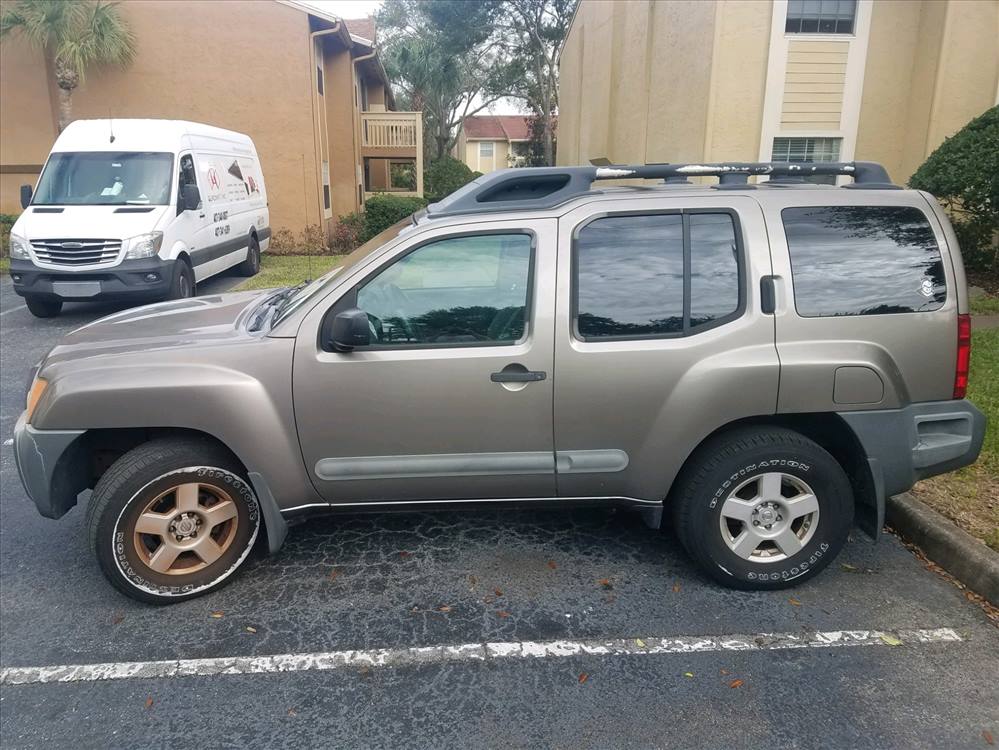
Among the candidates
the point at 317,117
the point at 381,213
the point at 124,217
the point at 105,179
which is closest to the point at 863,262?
the point at 124,217

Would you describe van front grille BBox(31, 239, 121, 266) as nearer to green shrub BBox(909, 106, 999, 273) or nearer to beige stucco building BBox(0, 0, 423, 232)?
beige stucco building BBox(0, 0, 423, 232)

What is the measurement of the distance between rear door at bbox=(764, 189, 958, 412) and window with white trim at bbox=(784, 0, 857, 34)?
36.2ft

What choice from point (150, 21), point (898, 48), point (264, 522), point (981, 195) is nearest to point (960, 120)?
point (898, 48)

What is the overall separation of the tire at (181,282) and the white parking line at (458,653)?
7.38 m

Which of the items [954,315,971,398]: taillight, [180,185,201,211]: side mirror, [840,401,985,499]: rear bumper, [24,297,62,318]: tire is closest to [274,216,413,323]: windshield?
[840,401,985,499]: rear bumper

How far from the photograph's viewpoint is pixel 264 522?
3541 mm

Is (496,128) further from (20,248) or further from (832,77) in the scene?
(20,248)

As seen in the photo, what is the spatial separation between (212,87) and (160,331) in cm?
1566

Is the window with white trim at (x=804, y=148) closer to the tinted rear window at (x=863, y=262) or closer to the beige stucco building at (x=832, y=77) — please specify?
the beige stucco building at (x=832, y=77)

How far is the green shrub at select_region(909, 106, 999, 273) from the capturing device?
9.20 metres

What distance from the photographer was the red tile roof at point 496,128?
197ft

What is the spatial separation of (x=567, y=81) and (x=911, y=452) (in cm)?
2665

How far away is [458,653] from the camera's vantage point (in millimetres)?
3133

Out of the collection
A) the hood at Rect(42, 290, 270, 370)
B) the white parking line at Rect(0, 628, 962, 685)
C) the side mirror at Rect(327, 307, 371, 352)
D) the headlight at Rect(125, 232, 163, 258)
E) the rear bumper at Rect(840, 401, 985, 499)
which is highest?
the side mirror at Rect(327, 307, 371, 352)
